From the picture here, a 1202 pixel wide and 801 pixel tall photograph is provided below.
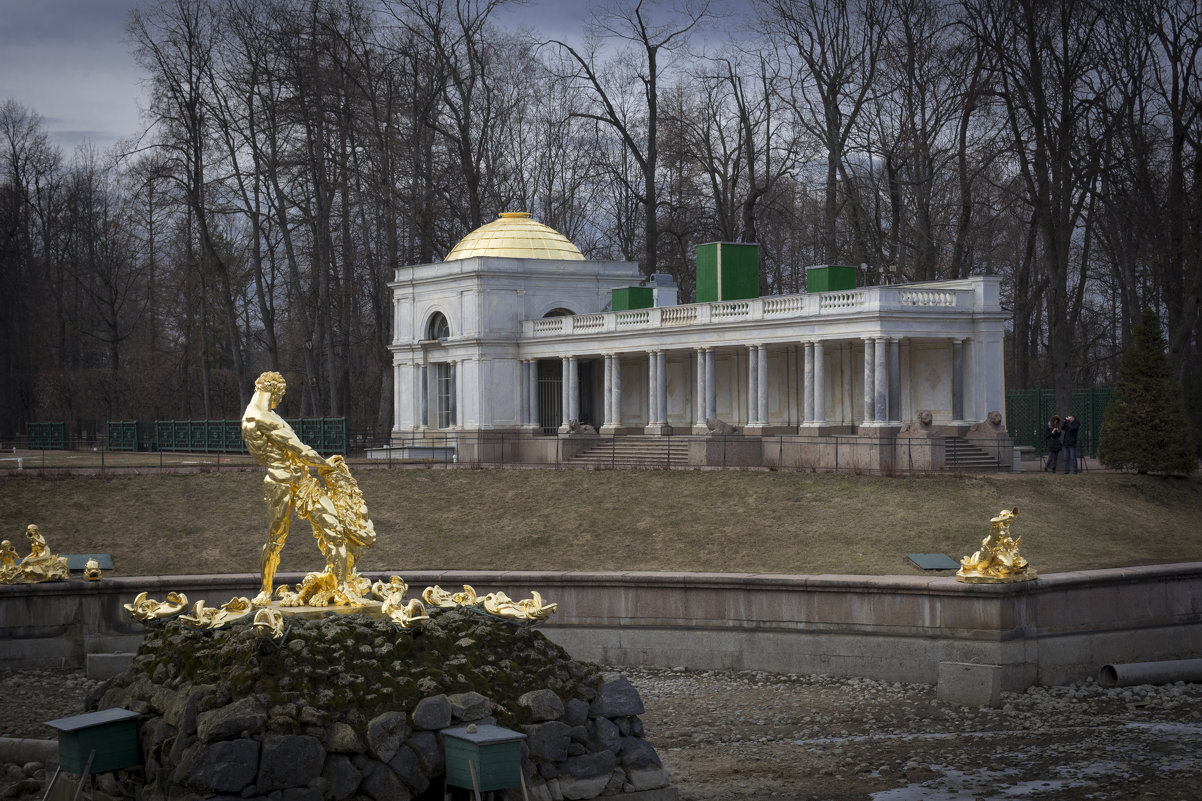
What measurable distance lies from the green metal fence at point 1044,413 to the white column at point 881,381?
27.4ft

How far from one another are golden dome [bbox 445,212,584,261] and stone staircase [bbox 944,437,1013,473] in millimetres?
18023

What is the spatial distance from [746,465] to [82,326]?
180 feet

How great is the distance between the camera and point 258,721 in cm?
1414

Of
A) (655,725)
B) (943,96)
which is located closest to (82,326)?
(943,96)

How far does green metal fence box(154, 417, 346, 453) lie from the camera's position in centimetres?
4781

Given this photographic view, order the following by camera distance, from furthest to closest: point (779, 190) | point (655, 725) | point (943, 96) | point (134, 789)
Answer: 1. point (779, 190)
2. point (943, 96)
3. point (655, 725)
4. point (134, 789)

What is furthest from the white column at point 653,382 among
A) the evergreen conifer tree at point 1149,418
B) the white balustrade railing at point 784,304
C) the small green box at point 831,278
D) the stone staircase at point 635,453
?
the evergreen conifer tree at point 1149,418

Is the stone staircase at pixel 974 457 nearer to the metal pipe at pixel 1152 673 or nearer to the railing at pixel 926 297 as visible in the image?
A: the railing at pixel 926 297

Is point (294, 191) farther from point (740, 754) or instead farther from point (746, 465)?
point (740, 754)

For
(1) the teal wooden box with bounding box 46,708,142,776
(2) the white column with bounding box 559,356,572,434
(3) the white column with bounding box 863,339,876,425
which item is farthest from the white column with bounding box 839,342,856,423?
(1) the teal wooden box with bounding box 46,708,142,776

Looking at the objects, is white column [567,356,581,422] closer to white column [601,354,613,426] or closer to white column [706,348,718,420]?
white column [601,354,613,426]

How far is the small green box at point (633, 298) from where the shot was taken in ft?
156

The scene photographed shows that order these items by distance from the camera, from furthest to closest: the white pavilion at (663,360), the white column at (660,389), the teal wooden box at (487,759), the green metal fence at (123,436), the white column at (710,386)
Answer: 1. the green metal fence at (123,436)
2. the white column at (660,389)
3. the white column at (710,386)
4. the white pavilion at (663,360)
5. the teal wooden box at (487,759)

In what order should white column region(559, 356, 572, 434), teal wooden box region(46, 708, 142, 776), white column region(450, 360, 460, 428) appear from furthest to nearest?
white column region(450, 360, 460, 428)
white column region(559, 356, 572, 434)
teal wooden box region(46, 708, 142, 776)
